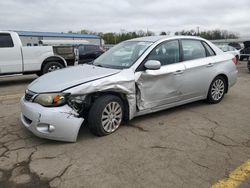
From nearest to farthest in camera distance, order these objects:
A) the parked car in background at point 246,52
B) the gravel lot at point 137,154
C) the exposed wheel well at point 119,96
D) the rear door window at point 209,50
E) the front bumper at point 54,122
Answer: the gravel lot at point 137,154 → the front bumper at point 54,122 → the exposed wheel well at point 119,96 → the rear door window at point 209,50 → the parked car in background at point 246,52

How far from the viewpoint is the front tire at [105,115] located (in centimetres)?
411

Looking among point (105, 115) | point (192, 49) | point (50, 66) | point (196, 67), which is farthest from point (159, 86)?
point (50, 66)

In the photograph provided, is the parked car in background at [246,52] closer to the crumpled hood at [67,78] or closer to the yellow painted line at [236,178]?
the crumpled hood at [67,78]

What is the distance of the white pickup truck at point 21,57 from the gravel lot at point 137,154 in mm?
4930

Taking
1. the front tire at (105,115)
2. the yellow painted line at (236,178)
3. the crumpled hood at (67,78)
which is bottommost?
the yellow painted line at (236,178)

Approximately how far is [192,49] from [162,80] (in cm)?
126

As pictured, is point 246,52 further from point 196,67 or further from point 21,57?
point 196,67

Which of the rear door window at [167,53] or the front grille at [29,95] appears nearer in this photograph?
the front grille at [29,95]

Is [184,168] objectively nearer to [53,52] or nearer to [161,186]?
[161,186]

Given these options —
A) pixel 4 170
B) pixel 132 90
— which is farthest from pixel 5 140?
pixel 132 90

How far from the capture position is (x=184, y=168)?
3330 mm

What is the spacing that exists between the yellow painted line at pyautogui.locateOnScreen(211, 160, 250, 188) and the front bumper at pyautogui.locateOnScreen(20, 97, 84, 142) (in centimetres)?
206

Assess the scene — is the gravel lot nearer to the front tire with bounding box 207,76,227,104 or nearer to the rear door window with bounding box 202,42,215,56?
the front tire with bounding box 207,76,227,104

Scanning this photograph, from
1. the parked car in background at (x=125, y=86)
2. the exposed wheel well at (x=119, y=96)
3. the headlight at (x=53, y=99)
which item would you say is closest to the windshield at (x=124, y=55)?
the parked car in background at (x=125, y=86)
